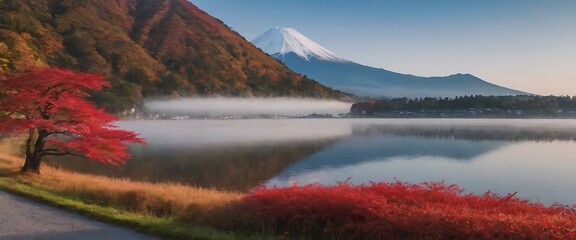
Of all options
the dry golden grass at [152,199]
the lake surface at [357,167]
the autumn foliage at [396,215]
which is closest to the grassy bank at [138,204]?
the dry golden grass at [152,199]

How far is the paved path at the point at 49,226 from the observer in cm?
1195

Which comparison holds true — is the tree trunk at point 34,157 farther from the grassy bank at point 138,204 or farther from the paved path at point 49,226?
the paved path at point 49,226

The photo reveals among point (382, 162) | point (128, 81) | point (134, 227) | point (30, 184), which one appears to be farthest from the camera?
point (128, 81)

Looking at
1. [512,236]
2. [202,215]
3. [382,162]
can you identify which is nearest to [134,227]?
[202,215]

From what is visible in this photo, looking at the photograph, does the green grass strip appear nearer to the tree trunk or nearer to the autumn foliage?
the autumn foliage

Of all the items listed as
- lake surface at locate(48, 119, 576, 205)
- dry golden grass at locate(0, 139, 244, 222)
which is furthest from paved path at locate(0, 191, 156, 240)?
lake surface at locate(48, 119, 576, 205)

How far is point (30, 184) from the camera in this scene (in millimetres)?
21047

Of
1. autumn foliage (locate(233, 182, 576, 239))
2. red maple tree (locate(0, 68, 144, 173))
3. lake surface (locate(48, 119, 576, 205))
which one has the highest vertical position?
red maple tree (locate(0, 68, 144, 173))

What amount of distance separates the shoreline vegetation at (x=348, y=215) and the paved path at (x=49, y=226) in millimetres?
552

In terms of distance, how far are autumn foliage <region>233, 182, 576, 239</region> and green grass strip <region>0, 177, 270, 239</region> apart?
48.5 inches

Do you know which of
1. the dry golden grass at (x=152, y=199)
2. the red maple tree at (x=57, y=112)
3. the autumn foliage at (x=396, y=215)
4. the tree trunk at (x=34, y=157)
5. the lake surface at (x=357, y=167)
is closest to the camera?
the autumn foliage at (x=396, y=215)

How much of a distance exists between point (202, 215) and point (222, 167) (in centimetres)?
2916

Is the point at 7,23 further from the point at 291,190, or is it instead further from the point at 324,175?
the point at 291,190

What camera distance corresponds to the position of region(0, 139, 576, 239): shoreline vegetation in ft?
31.6
